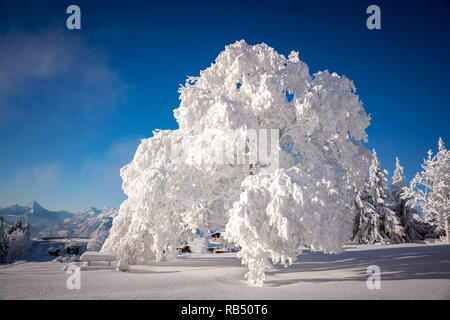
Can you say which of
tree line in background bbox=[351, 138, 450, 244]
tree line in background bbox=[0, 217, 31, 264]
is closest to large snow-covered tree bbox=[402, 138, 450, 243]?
tree line in background bbox=[351, 138, 450, 244]

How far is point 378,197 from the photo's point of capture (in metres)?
31.5

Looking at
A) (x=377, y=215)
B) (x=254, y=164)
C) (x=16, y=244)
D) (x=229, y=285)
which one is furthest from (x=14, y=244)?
(x=377, y=215)

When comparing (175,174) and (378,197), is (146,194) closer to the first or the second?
(175,174)

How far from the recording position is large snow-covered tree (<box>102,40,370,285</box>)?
8.31 metres

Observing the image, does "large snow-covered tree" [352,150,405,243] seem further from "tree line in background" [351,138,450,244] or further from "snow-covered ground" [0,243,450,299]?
"snow-covered ground" [0,243,450,299]

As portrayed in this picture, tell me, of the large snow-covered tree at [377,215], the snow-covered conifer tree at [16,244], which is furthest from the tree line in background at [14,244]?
the large snow-covered tree at [377,215]

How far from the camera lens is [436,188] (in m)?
23.9

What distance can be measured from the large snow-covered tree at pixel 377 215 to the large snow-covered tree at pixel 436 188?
5024 mm

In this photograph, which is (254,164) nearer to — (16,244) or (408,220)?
(408,220)

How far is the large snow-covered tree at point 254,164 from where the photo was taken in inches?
327

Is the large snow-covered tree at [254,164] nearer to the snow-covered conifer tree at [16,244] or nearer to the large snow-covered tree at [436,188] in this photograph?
the large snow-covered tree at [436,188]

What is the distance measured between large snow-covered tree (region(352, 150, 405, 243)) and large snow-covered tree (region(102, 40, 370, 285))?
69.9ft
